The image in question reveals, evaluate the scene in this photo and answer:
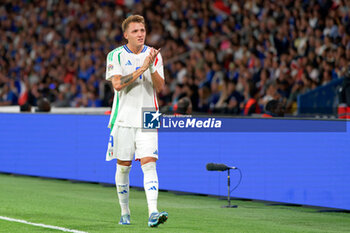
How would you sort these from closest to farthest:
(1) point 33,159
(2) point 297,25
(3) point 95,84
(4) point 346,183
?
(4) point 346,183 → (1) point 33,159 → (2) point 297,25 → (3) point 95,84

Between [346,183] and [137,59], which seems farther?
[346,183]

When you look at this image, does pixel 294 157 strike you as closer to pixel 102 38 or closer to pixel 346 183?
pixel 346 183

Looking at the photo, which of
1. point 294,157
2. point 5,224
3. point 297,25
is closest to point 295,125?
point 294,157

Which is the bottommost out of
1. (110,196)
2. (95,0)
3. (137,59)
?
(110,196)

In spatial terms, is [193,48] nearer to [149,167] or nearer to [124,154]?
[124,154]

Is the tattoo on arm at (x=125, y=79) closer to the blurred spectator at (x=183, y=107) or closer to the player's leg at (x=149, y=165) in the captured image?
the player's leg at (x=149, y=165)

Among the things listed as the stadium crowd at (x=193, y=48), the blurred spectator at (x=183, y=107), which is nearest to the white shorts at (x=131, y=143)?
the blurred spectator at (x=183, y=107)

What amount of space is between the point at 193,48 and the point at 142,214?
1173cm

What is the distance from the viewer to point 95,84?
22266 mm

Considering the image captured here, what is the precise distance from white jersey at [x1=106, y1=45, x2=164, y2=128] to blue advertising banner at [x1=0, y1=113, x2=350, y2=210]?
3.28 metres

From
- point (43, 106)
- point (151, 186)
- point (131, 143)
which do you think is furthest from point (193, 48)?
point (151, 186)

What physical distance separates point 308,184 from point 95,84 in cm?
1279

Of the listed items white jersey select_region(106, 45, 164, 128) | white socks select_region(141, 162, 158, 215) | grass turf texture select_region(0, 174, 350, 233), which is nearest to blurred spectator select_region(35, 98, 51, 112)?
grass turf texture select_region(0, 174, 350, 233)

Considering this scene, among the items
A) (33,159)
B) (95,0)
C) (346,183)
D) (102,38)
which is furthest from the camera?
(95,0)
